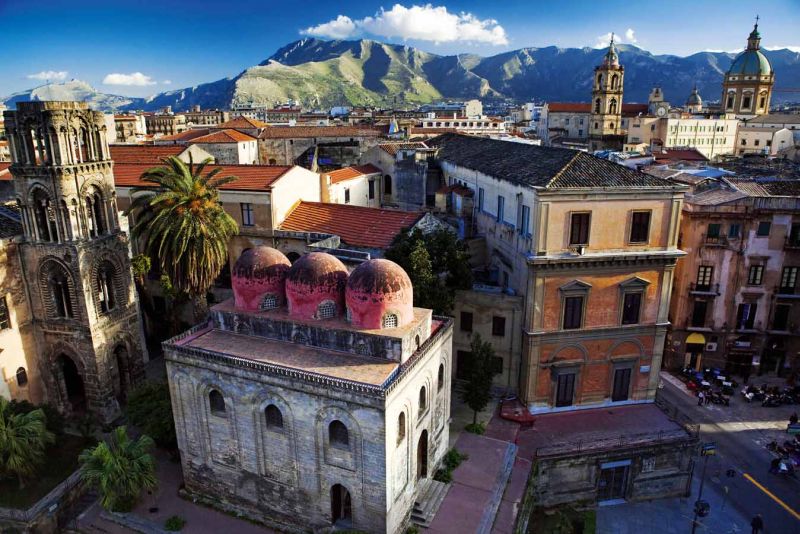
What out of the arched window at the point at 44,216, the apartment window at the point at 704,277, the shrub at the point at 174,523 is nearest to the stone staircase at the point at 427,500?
the shrub at the point at 174,523

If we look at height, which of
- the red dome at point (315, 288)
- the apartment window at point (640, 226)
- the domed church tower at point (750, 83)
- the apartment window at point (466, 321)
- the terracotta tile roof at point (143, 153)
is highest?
the domed church tower at point (750, 83)

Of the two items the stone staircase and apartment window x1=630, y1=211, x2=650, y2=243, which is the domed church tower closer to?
apartment window x1=630, y1=211, x2=650, y2=243

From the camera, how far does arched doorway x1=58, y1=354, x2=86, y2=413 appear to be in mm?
29156

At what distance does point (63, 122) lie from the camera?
82.5 feet

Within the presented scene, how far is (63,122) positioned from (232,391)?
14915 millimetres

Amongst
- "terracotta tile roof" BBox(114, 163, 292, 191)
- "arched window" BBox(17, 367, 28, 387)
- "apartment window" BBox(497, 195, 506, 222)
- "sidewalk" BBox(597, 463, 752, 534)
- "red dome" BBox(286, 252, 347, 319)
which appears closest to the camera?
"red dome" BBox(286, 252, 347, 319)

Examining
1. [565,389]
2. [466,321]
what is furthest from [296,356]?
[565,389]

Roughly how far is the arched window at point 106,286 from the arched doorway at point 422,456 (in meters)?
17.7

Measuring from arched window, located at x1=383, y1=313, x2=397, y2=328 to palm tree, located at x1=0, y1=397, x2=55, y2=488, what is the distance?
1579 centimetres

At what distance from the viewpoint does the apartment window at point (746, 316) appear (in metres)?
36.8

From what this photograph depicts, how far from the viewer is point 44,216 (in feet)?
86.2

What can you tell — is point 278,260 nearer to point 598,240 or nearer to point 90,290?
point 90,290

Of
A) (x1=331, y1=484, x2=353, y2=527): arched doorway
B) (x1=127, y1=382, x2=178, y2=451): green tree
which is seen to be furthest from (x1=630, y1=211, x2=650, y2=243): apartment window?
(x1=127, y1=382, x2=178, y2=451): green tree

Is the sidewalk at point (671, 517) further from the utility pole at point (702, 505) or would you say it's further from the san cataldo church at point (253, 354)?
the san cataldo church at point (253, 354)
